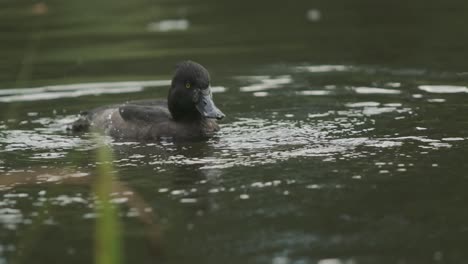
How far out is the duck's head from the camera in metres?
10.6

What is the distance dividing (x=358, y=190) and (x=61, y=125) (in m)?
4.67

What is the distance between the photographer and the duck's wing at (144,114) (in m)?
10.9

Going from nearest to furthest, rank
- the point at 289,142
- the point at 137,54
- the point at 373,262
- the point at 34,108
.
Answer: the point at 373,262 → the point at 289,142 → the point at 34,108 → the point at 137,54

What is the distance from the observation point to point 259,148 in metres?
9.59

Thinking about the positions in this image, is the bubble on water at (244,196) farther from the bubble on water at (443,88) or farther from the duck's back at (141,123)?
the bubble on water at (443,88)

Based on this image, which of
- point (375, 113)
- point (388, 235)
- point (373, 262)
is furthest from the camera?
point (375, 113)

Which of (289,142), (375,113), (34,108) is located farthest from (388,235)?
(34,108)

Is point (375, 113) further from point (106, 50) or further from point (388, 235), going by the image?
point (106, 50)

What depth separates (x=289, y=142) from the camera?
9.76 meters

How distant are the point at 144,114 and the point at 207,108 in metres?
0.77

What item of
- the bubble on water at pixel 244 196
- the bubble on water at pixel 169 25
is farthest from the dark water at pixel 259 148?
the bubble on water at pixel 169 25

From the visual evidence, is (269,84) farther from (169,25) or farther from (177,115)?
(169,25)

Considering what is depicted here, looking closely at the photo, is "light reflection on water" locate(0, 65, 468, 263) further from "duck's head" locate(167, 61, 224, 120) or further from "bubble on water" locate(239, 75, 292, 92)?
"duck's head" locate(167, 61, 224, 120)

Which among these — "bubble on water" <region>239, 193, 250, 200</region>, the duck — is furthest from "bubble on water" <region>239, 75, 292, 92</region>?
"bubble on water" <region>239, 193, 250, 200</region>
